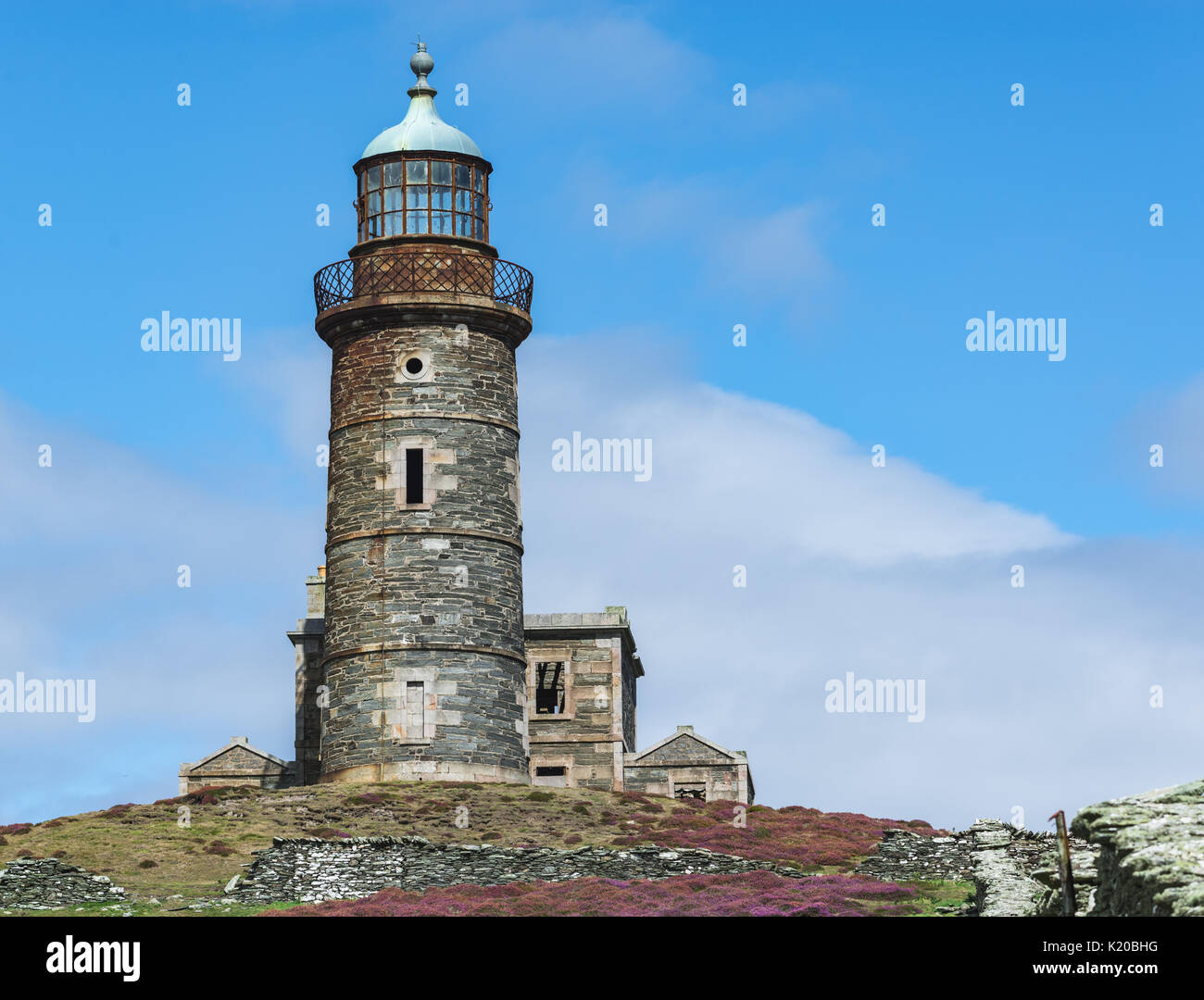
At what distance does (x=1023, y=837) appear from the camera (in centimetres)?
3538

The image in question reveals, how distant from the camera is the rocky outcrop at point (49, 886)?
37812 mm

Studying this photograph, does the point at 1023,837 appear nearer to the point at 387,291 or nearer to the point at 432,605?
the point at 432,605

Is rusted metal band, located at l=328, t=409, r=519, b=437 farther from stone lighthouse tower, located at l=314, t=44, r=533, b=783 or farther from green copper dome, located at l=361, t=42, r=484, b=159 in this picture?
green copper dome, located at l=361, t=42, r=484, b=159

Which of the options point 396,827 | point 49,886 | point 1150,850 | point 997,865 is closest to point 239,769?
point 396,827

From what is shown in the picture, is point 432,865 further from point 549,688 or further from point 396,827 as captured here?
point 549,688

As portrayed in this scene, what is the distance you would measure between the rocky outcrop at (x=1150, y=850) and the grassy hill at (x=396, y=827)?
2027 cm

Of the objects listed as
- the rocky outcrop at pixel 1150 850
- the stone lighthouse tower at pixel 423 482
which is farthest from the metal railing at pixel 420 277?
the rocky outcrop at pixel 1150 850

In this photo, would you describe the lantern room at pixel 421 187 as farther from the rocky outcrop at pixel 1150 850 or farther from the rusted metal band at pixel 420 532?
the rocky outcrop at pixel 1150 850

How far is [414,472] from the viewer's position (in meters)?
51.6

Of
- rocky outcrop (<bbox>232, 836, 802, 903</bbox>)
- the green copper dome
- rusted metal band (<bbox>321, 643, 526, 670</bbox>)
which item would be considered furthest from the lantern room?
rocky outcrop (<bbox>232, 836, 802, 903</bbox>)

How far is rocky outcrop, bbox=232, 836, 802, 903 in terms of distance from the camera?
39500mm

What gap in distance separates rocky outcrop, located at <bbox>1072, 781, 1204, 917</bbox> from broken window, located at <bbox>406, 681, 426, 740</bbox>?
2989 cm

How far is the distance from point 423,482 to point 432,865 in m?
13.0
